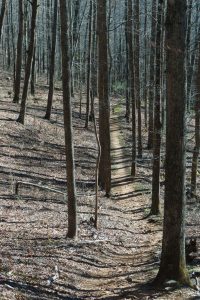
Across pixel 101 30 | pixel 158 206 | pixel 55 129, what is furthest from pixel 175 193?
pixel 55 129

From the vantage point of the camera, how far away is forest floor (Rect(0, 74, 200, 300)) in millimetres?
8289

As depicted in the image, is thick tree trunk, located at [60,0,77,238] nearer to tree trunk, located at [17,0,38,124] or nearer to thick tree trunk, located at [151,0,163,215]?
thick tree trunk, located at [151,0,163,215]

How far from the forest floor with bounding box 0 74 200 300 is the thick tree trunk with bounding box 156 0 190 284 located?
1.79 ft

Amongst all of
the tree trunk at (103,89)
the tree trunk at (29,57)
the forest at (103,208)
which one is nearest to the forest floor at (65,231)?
the forest at (103,208)

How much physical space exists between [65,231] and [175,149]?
495 centimetres

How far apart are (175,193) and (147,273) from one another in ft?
7.78

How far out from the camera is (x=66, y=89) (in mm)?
10266

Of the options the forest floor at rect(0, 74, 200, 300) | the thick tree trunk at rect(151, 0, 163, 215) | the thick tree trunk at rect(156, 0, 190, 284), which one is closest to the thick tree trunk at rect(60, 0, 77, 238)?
the forest floor at rect(0, 74, 200, 300)

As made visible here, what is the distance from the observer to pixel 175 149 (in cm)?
791

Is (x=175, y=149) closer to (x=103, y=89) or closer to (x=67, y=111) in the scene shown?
(x=67, y=111)

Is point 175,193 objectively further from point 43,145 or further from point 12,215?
point 43,145

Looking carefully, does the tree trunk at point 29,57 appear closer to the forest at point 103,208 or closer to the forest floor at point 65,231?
the forest at point 103,208

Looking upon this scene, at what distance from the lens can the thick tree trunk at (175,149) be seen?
7.66 m

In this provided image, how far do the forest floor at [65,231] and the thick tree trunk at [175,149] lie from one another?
1.79ft
